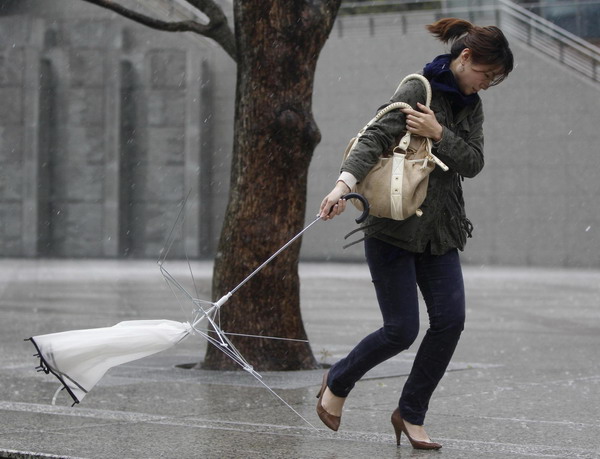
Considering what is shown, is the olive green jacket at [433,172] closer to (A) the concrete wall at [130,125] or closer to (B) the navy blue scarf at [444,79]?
(B) the navy blue scarf at [444,79]

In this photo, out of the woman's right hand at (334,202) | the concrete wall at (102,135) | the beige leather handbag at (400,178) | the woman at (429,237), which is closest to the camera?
the woman's right hand at (334,202)

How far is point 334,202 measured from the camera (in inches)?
184

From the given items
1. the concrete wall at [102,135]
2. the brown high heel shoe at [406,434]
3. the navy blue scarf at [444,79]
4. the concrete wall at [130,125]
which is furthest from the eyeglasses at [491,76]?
the concrete wall at [102,135]

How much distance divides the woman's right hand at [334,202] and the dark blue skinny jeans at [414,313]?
1.28ft

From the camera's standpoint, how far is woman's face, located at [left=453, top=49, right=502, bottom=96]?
496 centimetres

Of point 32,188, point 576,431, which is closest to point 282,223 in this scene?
point 576,431

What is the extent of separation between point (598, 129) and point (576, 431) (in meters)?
25.5

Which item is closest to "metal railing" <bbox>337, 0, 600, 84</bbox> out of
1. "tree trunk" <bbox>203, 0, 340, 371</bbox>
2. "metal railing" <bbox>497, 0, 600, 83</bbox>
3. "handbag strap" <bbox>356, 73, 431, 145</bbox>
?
"metal railing" <bbox>497, 0, 600, 83</bbox>

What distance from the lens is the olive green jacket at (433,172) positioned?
488 centimetres

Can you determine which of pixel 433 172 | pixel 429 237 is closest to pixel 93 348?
pixel 429 237

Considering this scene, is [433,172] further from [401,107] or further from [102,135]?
[102,135]

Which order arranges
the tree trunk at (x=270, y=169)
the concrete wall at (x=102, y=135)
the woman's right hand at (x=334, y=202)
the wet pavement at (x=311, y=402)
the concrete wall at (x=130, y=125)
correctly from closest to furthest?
the woman's right hand at (x=334, y=202) < the wet pavement at (x=311, y=402) < the tree trunk at (x=270, y=169) < the concrete wall at (x=130, y=125) < the concrete wall at (x=102, y=135)

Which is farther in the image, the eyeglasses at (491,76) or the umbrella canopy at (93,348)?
the eyeglasses at (491,76)

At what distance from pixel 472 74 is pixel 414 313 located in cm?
112
